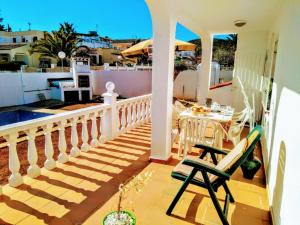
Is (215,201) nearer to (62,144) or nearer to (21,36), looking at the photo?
(62,144)

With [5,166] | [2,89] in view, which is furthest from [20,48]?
[5,166]

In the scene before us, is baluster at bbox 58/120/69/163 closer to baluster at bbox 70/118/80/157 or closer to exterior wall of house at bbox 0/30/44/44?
baluster at bbox 70/118/80/157

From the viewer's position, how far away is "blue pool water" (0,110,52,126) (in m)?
11.2

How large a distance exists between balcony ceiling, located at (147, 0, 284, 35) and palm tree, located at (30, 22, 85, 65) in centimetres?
2186

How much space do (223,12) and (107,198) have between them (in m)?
3.62

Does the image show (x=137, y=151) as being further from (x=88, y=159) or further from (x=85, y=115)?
(x=85, y=115)

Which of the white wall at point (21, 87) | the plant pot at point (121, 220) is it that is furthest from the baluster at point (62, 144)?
the white wall at point (21, 87)

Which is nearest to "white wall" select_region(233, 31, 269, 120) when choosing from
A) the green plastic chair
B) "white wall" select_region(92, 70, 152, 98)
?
the green plastic chair

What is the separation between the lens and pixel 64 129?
3.86 metres

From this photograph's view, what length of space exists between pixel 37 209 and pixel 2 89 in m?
13.6

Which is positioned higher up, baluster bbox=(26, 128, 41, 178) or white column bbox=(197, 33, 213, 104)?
white column bbox=(197, 33, 213, 104)

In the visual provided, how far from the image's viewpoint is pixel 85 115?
3.81 meters

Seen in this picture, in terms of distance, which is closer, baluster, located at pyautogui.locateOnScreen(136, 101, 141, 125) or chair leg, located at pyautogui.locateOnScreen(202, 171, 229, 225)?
chair leg, located at pyautogui.locateOnScreen(202, 171, 229, 225)

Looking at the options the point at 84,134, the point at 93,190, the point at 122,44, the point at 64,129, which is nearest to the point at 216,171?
the point at 93,190
